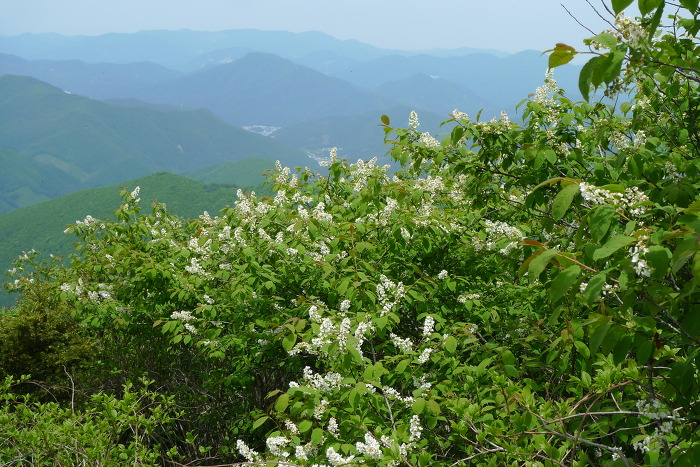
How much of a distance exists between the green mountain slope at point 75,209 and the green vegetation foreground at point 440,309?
59.6 metres

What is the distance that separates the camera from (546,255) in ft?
5.20

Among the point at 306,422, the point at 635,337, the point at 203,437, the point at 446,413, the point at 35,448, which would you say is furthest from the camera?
the point at 203,437

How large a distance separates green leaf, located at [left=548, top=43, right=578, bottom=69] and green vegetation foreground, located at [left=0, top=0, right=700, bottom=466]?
15 millimetres

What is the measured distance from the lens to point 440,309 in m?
4.83

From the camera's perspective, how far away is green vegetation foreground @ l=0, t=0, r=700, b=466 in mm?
1910

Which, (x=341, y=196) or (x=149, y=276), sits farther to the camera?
(x=341, y=196)

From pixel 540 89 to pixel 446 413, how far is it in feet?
9.72

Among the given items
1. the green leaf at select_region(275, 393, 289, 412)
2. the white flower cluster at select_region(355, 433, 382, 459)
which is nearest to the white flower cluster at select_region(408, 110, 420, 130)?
the green leaf at select_region(275, 393, 289, 412)

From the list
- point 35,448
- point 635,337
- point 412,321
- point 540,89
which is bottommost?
point 35,448

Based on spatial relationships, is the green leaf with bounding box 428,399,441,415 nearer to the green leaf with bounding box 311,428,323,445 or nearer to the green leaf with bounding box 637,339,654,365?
the green leaf with bounding box 311,428,323,445

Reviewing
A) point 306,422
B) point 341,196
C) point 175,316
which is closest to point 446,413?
point 306,422

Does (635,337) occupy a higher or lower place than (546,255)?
lower

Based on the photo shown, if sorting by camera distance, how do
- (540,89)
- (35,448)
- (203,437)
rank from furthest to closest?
(203,437), (540,89), (35,448)

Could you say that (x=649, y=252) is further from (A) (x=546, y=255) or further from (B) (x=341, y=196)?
(B) (x=341, y=196)
